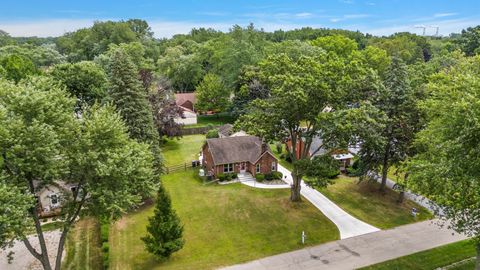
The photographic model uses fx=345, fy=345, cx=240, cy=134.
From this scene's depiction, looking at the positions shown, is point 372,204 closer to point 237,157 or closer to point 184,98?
point 237,157

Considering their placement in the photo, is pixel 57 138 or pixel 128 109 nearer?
pixel 57 138

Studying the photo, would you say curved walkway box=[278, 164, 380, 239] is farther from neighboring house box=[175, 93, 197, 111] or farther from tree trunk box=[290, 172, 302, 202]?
neighboring house box=[175, 93, 197, 111]

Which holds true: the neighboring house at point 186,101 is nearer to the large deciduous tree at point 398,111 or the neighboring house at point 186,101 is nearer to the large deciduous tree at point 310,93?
the large deciduous tree at point 310,93

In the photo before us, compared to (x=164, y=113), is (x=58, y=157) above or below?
above

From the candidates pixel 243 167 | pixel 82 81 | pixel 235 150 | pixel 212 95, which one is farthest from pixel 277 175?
pixel 82 81

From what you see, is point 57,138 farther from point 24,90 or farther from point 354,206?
point 354,206

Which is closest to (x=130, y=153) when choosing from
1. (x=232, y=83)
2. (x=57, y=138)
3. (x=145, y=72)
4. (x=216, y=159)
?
(x=57, y=138)

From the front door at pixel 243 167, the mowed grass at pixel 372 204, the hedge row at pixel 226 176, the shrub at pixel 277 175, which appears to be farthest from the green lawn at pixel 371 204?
the hedge row at pixel 226 176
